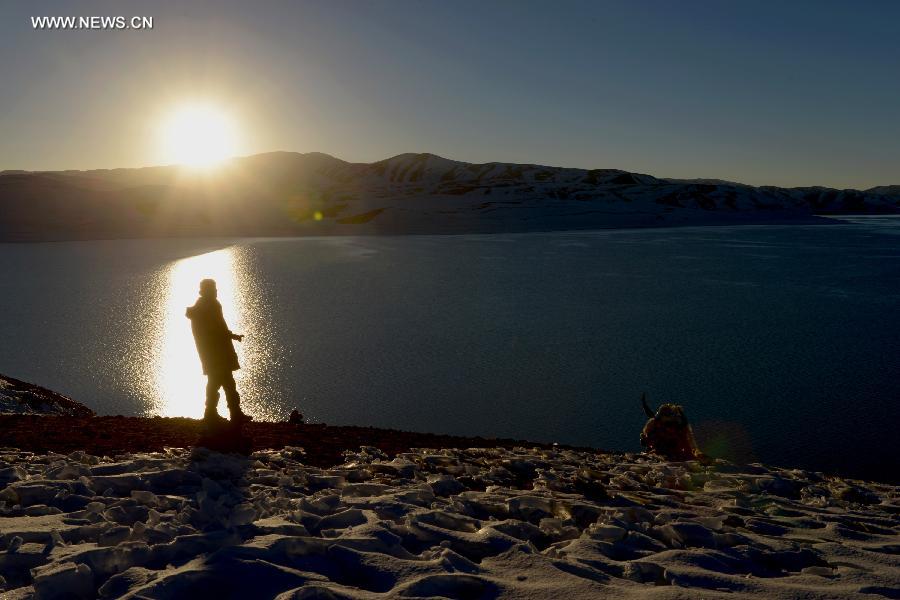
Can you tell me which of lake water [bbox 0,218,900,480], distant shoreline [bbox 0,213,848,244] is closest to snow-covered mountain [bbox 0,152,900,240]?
distant shoreline [bbox 0,213,848,244]

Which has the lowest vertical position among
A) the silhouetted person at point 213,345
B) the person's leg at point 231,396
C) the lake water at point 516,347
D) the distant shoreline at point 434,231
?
the lake water at point 516,347

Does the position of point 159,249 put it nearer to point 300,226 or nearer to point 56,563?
point 300,226

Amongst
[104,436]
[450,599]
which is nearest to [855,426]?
[450,599]

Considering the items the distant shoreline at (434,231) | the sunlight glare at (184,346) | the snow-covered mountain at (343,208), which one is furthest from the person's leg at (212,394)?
the snow-covered mountain at (343,208)

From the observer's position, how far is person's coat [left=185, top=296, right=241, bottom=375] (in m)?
10.2

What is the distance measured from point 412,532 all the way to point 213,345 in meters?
5.72

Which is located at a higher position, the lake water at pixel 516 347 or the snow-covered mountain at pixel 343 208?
the snow-covered mountain at pixel 343 208

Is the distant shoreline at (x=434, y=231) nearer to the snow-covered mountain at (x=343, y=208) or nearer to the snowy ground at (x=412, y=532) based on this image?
the snow-covered mountain at (x=343, y=208)

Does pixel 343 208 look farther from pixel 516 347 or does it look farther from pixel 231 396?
pixel 231 396

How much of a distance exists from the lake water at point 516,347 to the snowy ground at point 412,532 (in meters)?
9.04

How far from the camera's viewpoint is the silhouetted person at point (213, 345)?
10.2 metres

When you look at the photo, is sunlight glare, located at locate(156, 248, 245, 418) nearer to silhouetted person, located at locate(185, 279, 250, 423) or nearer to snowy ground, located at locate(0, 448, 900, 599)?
silhouetted person, located at locate(185, 279, 250, 423)

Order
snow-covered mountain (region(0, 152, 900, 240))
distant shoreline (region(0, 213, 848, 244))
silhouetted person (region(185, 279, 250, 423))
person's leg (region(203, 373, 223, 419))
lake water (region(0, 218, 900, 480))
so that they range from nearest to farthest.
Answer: silhouetted person (region(185, 279, 250, 423)) → person's leg (region(203, 373, 223, 419)) → lake water (region(0, 218, 900, 480)) → distant shoreline (region(0, 213, 848, 244)) → snow-covered mountain (region(0, 152, 900, 240))

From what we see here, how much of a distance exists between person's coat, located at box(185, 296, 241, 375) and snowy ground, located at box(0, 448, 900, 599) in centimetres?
166
